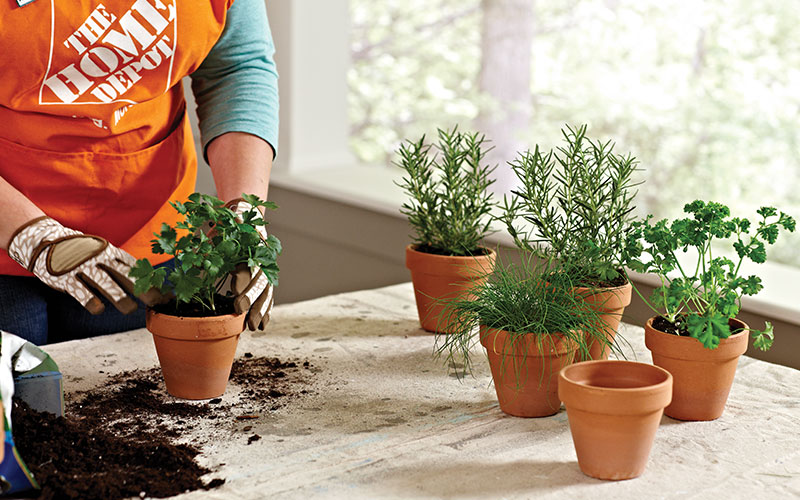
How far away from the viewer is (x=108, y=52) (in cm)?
129

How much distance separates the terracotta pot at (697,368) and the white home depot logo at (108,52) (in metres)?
0.84

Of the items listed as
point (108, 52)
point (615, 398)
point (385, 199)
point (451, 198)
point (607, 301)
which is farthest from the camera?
point (385, 199)

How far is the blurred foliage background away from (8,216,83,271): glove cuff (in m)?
5.12

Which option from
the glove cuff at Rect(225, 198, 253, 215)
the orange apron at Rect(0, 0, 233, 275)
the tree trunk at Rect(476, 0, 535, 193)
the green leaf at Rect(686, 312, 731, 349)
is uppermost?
the tree trunk at Rect(476, 0, 535, 193)

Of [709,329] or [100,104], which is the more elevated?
[100,104]

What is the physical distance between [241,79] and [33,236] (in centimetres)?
45

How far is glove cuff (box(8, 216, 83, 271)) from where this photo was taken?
121 centimetres

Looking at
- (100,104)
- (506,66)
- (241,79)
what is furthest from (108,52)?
(506,66)

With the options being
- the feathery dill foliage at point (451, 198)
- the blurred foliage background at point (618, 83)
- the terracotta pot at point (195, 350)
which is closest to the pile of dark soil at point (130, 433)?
the terracotta pot at point (195, 350)

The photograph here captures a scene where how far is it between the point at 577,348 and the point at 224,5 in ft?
2.51

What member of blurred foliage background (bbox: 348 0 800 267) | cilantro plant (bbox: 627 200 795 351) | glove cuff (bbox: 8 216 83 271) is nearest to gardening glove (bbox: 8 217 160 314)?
glove cuff (bbox: 8 216 83 271)

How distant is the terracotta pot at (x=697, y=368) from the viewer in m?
1.09

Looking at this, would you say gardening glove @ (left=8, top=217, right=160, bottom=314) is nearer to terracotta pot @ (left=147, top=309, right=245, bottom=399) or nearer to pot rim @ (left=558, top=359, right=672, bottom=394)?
terracotta pot @ (left=147, top=309, right=245, bottom=399)

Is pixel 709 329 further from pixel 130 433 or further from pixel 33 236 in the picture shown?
pixel 33 236
